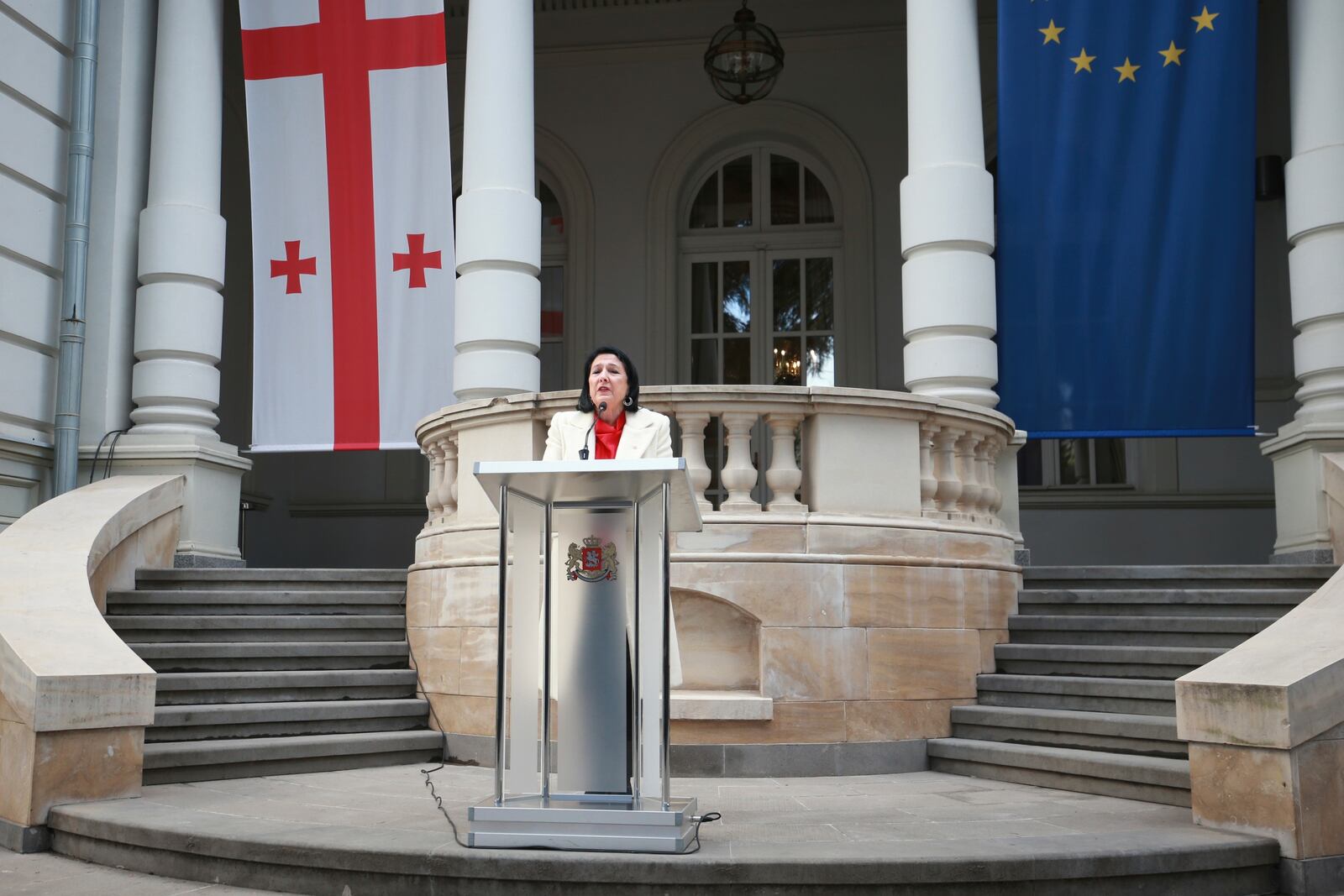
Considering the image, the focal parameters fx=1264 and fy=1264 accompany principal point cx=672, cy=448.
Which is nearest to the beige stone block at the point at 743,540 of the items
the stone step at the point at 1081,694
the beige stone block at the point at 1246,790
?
the stone step at the point at 1081,694

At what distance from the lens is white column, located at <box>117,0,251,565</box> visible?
10625mm

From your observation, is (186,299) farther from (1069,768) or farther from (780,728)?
(1069,768)

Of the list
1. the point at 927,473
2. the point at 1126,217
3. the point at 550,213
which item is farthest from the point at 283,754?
the point at 550,213

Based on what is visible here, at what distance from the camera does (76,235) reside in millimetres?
10766

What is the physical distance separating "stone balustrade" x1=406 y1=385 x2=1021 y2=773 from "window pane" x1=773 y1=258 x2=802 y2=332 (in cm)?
676

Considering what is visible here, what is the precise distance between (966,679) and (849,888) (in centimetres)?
371

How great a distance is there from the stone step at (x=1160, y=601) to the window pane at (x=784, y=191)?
7517 mm

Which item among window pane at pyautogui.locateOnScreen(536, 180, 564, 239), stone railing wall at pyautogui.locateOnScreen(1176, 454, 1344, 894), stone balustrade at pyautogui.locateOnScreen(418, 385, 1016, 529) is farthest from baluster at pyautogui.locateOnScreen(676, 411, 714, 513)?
window pane at pyautogui.locateOnScreen(536, 180, 564, 239)

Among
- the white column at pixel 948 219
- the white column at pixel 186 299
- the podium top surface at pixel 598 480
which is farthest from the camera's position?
the white column at pixel 186 299

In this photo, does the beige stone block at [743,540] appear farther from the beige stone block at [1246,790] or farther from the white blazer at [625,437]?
the beige stone block at [1246,790]

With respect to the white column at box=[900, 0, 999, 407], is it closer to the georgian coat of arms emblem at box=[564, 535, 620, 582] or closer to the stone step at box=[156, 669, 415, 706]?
the stone step at box=[156, 669, 415, 706]

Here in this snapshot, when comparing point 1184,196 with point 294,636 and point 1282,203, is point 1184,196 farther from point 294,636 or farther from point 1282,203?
point 294,636

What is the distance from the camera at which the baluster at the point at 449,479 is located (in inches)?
346

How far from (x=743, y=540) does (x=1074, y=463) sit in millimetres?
7699
